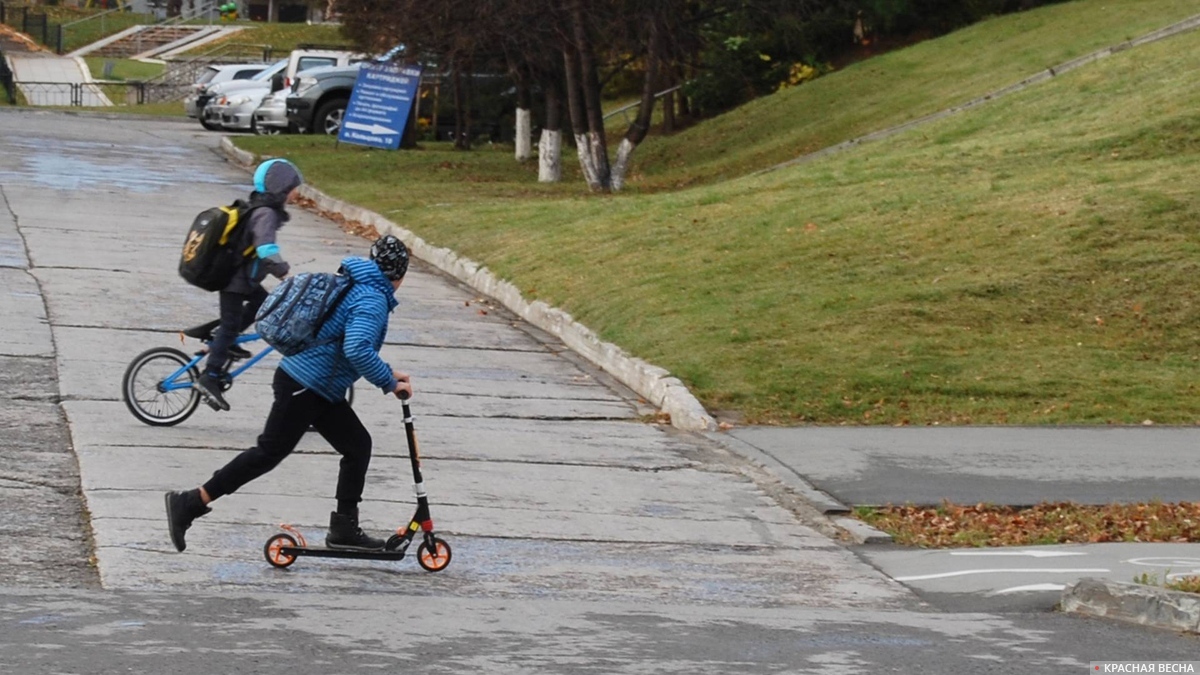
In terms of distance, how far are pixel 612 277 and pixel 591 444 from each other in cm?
528

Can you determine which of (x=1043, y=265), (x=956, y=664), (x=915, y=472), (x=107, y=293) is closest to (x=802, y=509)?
(x=915, y=472)

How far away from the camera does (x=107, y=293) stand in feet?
51.2

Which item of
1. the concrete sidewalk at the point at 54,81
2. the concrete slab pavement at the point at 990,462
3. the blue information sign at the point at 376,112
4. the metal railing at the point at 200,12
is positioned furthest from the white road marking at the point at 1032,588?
the metal railing at the point at 200,12

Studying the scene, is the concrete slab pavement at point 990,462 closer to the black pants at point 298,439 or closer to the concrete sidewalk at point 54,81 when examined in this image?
the black pants at point 298,439

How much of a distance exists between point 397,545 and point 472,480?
2252 millimetres

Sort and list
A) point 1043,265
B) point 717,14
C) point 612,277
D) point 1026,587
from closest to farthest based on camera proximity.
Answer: point 1026,587
point 1043,265
point 612,277
point 717,14

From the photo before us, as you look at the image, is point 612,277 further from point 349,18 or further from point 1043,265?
point 349,18

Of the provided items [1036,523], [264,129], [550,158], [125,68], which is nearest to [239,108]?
[264,129]

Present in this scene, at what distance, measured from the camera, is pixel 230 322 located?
11.0m

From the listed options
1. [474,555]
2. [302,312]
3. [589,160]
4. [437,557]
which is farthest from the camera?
[589,160]

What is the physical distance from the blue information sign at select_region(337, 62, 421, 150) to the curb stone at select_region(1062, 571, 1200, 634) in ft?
83.4

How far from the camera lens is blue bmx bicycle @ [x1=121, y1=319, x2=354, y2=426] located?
11000 millimetres

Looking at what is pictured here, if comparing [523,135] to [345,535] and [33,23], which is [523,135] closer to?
[345,535]

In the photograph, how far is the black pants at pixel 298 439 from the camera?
788 cm
